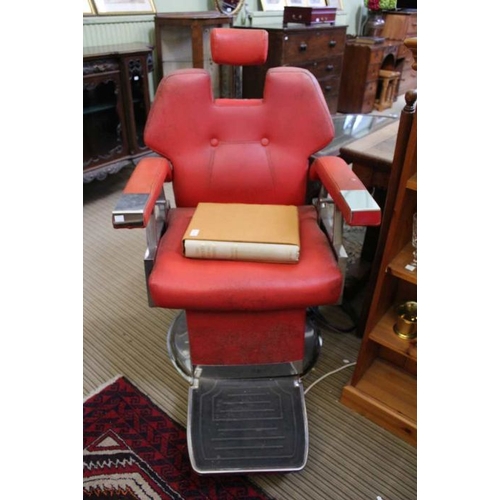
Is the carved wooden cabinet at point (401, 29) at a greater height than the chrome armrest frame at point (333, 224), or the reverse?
the carved wooden cabinet at point (401, 29)

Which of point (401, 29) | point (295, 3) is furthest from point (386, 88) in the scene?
point (295, 3)

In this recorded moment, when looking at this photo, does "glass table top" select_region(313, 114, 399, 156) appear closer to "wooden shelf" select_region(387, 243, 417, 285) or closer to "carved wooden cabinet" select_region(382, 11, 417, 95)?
"wooden shelf" select_region(387, 243, 417, 285)

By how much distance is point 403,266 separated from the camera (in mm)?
1232

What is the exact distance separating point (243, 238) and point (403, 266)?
0.48 m

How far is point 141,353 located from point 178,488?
1.99 ft

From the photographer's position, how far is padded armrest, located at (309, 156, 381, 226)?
3.63ft

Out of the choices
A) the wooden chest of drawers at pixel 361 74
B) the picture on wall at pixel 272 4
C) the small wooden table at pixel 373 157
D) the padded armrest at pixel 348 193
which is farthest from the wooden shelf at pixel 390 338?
the wooden chest of drawers at pixel 361 74

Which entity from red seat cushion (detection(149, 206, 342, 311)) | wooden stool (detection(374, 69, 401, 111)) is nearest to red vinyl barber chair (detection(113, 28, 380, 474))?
red seat cushion (detection(149, 206, 342, 311))

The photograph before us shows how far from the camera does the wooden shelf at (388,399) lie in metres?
1.39

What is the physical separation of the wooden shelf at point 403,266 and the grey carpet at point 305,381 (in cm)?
57

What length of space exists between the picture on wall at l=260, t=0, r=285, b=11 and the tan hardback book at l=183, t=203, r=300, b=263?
10.7 ft

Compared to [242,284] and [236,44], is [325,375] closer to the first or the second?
[242,284]

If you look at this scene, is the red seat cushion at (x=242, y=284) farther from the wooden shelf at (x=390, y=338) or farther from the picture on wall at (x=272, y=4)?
the picture on wall at (x=272, y=4)
